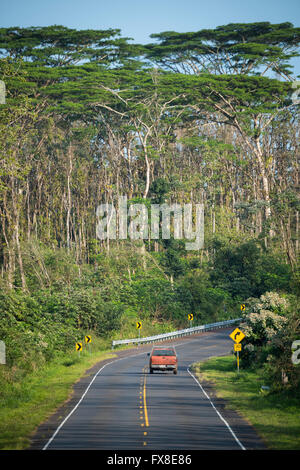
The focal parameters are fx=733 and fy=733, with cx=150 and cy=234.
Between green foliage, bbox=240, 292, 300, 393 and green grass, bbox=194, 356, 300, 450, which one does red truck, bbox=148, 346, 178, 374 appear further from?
green foliage, bbox=240, 292, 300, 393

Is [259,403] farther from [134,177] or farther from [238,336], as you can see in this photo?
[134,177]

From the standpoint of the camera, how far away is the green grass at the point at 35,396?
24.4 metres

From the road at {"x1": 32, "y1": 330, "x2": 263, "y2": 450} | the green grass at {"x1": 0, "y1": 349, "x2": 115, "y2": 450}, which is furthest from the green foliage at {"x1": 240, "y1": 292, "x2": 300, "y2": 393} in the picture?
the green grass at {"x1": 0, "y1": 349, "x2": 115, "y2": 450}

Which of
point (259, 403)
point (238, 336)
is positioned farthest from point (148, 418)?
point (238, 336)

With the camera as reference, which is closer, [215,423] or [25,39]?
[215,423]

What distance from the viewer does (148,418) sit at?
2652 centimetres

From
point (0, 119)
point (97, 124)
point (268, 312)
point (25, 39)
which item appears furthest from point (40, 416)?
point (97, 124)

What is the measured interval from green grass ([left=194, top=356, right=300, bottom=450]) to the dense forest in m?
17.1

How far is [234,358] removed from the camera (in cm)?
5075

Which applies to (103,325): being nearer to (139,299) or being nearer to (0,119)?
(139,299)

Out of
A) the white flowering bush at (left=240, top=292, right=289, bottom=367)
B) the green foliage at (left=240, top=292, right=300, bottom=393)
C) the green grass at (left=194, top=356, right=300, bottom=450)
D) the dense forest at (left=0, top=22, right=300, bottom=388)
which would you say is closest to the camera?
the green grass at (left=194, top=356, right=300, bottom=450)

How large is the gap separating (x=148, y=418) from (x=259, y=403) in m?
6.75

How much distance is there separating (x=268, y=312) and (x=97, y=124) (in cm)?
4955

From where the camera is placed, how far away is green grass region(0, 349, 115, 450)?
24.4m
